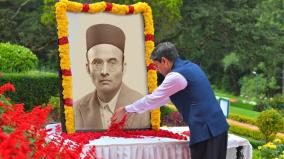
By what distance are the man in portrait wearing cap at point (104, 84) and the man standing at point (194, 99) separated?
118 cm

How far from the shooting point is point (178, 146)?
5.99 m

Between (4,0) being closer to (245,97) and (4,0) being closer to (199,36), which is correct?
(199,36)

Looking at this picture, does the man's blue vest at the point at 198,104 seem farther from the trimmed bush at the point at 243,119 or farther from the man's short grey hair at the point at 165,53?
the trimmed bush at the point at 243,119

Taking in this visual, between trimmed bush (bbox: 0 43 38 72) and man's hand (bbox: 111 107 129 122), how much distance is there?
10591mm

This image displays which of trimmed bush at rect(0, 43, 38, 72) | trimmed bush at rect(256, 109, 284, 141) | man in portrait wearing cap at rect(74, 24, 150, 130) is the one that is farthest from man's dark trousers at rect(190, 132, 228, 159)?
trimmed bush at rect(0, 43, 38, 72)

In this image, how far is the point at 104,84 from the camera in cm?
648

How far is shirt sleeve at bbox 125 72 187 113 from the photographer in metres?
5.20

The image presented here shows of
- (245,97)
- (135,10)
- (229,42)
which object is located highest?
(135,10)

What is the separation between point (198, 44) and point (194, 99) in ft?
62.8

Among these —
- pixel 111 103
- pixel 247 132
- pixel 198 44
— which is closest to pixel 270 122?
pixel 247 132

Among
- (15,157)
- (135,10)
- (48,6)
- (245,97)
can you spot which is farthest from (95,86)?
(245,97)

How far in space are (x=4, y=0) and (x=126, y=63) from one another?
894 inches

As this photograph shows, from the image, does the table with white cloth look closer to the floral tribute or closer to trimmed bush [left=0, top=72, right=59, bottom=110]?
the floral tribute

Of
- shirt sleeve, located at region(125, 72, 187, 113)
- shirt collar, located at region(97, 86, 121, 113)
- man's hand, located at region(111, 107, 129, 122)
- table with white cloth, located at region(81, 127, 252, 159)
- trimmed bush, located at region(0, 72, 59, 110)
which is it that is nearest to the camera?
shirt sleeve, located at region(125, 72, 187, 113)
